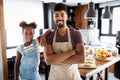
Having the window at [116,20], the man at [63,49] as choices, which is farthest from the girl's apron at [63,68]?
the window at [116,20]

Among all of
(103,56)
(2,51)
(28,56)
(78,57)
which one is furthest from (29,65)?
(103,56)

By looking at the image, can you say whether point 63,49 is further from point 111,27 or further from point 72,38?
point 111,27

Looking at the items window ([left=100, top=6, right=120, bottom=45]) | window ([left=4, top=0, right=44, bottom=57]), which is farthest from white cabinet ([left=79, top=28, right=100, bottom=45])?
window ([left=4, top=0, right=44, bottom=57])

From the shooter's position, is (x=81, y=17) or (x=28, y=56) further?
(x=81, y=17)

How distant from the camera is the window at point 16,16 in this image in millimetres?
3746

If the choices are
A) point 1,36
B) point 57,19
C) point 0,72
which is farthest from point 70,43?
point 0,72

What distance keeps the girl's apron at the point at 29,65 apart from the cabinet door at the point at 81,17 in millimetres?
3845

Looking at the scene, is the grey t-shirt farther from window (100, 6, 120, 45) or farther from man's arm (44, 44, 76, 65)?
window (100, 6, 120, 45)

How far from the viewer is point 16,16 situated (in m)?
3.97

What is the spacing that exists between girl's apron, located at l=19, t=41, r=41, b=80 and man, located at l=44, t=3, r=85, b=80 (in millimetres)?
198

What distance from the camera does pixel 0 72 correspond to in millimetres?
1572

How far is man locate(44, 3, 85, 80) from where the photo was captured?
1387 millimetres

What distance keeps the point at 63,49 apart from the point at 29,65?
418mm

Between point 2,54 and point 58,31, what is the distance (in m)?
0.66
